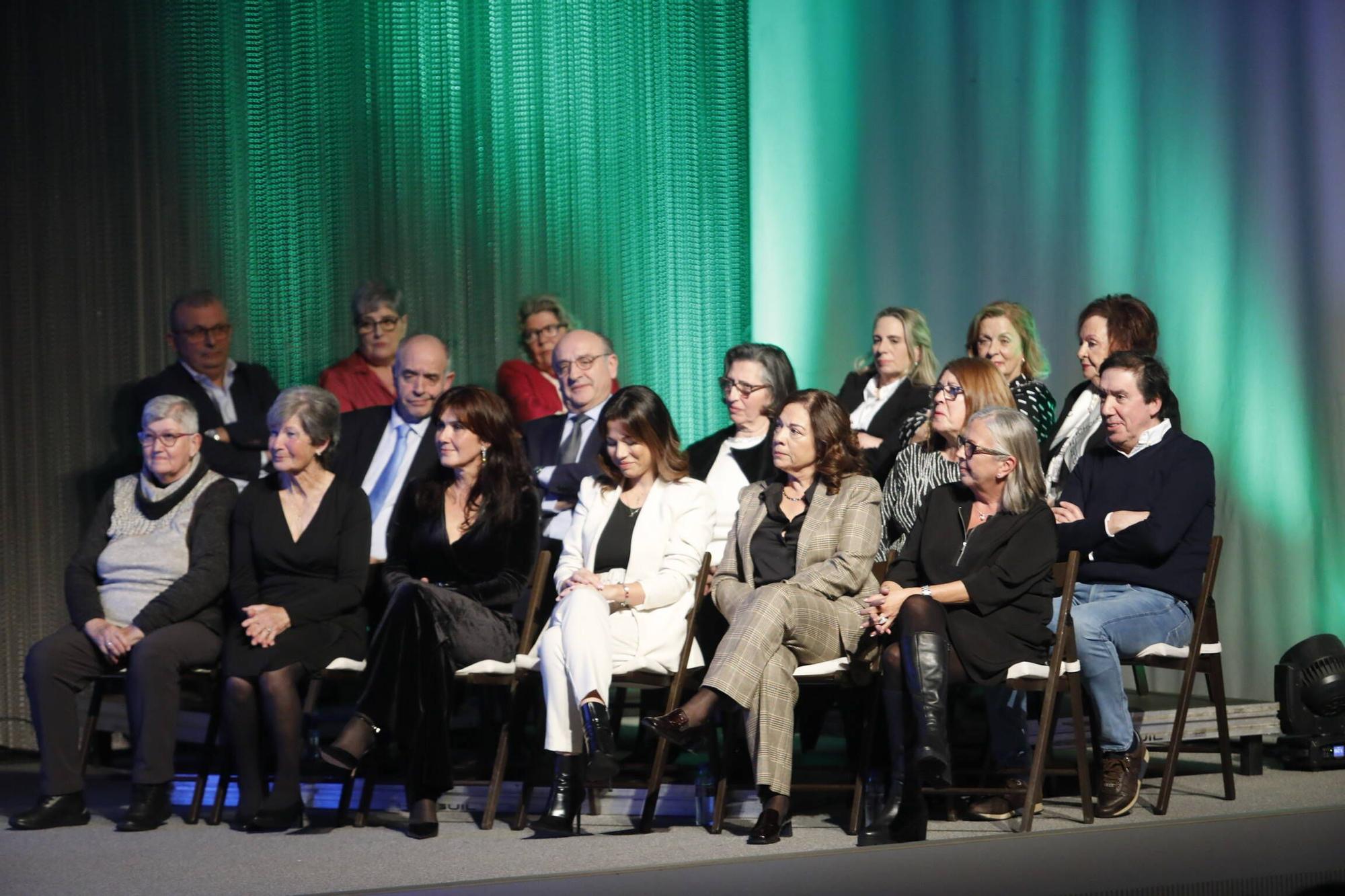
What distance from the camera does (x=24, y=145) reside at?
5.62 metres

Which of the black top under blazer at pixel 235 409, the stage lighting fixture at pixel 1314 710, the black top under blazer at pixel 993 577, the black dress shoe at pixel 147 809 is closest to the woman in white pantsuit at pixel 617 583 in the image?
the black top under blazer at pixel 993 577

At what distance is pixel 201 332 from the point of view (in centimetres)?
540

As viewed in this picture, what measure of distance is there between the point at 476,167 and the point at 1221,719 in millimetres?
3471

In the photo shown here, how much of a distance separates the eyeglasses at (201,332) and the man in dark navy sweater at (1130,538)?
9.87ft

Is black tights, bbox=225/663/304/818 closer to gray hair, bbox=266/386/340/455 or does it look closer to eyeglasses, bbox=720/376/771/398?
gray hair, bbox=266/386/340/455

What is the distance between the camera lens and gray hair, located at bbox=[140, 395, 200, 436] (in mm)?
4695

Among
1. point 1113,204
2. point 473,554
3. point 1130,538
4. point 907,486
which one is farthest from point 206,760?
point 1113,204

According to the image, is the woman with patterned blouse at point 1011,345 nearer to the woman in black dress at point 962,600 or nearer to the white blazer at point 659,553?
the woman in black dress at point 962,600

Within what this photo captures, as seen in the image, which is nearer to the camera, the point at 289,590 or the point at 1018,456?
the point at 1018,456

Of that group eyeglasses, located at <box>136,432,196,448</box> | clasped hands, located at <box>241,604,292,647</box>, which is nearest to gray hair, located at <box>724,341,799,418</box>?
clasped hands, located at <box>241,604,292,647</box>

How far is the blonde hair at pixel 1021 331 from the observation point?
5070mm

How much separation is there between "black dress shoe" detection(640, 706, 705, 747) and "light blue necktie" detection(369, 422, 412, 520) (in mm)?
1684

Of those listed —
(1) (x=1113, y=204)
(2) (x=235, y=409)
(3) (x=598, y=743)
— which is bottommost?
(3) (x=598, y=743)

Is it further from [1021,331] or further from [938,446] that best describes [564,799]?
[1021,331]
